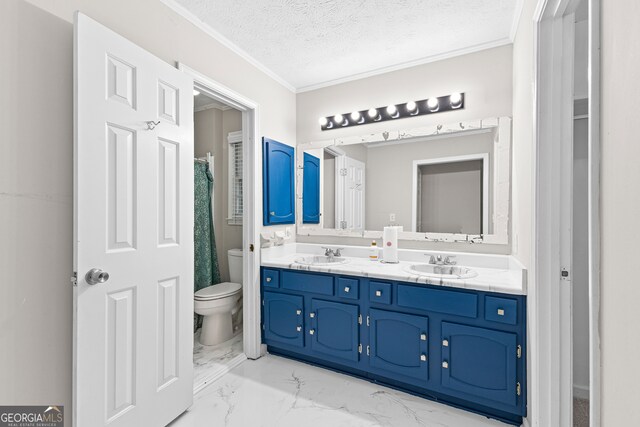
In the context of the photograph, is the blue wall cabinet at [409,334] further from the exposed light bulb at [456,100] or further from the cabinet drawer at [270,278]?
the exposed light bulb at [456,100]

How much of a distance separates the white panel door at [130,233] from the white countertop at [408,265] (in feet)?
2.96

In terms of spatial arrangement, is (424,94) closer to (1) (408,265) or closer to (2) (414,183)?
(2) (414,183)

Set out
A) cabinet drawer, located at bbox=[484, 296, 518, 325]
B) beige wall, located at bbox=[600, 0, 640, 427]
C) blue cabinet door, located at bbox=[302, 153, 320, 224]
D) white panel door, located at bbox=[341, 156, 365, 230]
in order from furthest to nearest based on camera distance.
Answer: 1. blue cabinet door, located at bbox=[302, 153, 320, 224]
2. white panel door, located at bbox=[341, 156, 365, 230]
3. cabinet drawer, located at bbox=[484, 296, 518, 325]
4. beige wall, located at bbox=[600, 0, 640, 427]

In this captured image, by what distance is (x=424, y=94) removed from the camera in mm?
Result: 2461

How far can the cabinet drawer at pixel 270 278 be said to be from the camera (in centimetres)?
244

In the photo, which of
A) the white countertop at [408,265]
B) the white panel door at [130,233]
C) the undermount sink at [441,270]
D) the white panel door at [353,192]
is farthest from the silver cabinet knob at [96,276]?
the white panel door at [353,192]

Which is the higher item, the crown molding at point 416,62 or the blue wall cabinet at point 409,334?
the crown molding at point 416,62

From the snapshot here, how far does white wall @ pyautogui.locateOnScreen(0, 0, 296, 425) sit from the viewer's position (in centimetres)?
116

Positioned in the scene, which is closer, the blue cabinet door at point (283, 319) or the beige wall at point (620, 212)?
the beige wall at point (620, 212)

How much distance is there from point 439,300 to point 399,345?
419mm

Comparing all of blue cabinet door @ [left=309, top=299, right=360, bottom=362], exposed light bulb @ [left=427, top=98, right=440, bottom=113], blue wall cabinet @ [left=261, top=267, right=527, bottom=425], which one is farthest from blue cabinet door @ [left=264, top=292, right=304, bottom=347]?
exposed light bulb @ [left=427, top=98, right=440, bottom=113]

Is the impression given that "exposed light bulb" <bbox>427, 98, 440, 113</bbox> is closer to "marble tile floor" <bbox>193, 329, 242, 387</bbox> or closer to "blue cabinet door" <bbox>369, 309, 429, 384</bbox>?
"blue cabinet door" <bbox>369, 309, 429, 384</bbox>

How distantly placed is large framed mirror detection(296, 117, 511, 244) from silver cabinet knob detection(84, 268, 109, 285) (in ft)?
5.97

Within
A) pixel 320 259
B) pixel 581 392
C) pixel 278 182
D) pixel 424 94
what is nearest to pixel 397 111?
pixel 424 94
